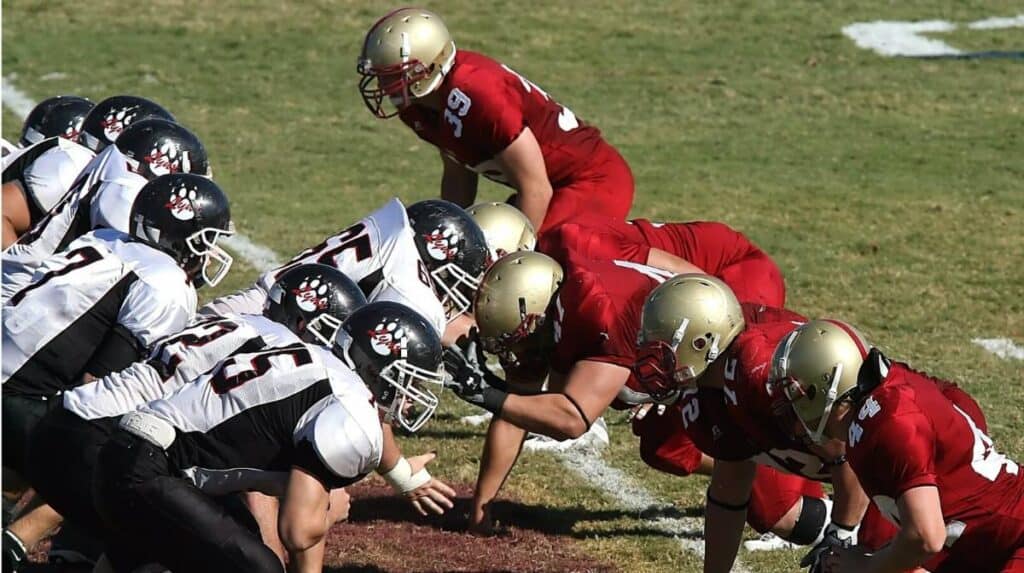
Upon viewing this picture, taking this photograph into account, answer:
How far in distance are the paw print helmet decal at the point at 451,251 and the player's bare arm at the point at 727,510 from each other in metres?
1.17

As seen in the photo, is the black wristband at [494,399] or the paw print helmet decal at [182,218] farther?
the paw print helmet decal at [182,218]

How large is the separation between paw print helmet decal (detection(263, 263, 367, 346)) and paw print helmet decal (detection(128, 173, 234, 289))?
1.11ft

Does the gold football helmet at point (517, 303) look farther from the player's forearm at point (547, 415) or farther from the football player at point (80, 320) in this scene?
the football player at point (80, 320)

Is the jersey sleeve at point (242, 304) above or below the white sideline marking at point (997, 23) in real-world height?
above

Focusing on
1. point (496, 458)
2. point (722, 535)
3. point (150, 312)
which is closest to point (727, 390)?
point (722, 535)

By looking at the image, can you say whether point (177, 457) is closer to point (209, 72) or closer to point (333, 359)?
point (333, 359)

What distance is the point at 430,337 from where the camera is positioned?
14.6ft

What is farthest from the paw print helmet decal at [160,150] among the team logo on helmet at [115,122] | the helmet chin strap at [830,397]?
the helmet chin strap at [830,397]

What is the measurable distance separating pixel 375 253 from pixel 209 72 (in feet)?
30.8

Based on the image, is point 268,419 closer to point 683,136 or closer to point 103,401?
point 103,401

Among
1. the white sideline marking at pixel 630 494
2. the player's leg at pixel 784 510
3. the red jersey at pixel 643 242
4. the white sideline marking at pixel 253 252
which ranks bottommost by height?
the white sideline marking at pixel 253 252

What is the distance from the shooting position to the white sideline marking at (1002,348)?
764 cm

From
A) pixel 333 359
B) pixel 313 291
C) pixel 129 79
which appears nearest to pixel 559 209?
pixel 313 291

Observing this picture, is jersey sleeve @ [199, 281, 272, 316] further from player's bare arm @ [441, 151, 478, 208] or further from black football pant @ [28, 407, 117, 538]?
player's bare arm @ [441, 151, 478, 208]
